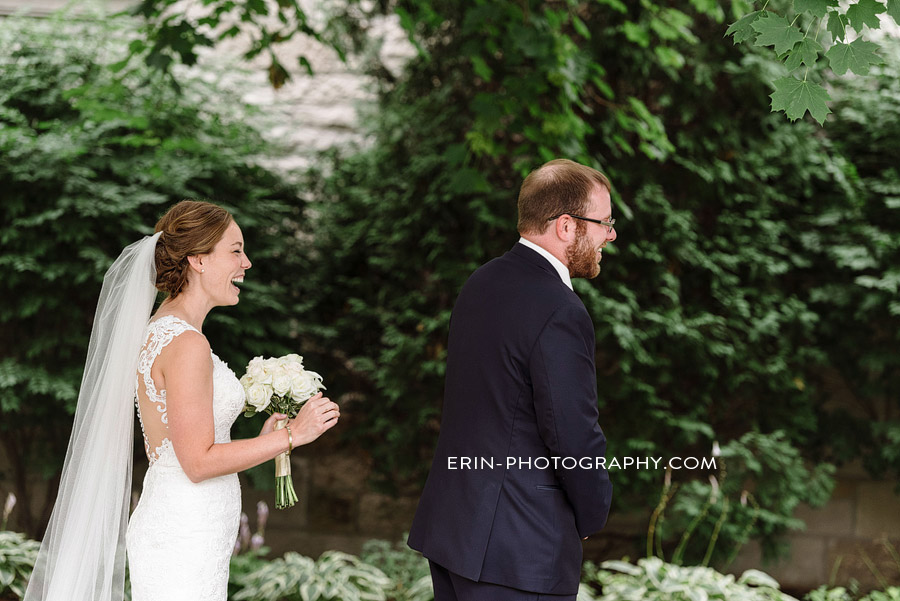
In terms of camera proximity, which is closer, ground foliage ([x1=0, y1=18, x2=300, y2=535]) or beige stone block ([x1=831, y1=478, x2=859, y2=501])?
ground foliage ([x1=0, y1=18, x2=300, y2=535])

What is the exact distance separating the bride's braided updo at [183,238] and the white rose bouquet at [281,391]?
1.17ft

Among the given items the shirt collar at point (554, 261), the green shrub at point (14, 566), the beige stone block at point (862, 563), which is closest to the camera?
the shirt collar at point (554, 261)

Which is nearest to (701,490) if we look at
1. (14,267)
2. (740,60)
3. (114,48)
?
(740,60)

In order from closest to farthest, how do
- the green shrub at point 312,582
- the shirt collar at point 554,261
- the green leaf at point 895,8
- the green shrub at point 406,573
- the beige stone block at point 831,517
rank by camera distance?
1. the green leaf at point 895,8
2. the shirt collar at point 554,261
3. the green shrub at point 312,582
4. the green shrub at point 406,573
5. the beige stone block at point 831,517

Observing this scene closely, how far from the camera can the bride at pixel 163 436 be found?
7.98 feet

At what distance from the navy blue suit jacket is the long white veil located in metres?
1.06

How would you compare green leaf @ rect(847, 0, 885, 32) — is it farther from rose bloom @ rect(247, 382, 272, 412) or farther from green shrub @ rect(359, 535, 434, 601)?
green shrub @ rect(359, 535, 434, 601)

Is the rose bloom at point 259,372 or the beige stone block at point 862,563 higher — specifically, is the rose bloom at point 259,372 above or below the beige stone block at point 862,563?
above

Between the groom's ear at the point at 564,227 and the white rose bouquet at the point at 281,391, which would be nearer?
the groom's ear at the point at 564,227

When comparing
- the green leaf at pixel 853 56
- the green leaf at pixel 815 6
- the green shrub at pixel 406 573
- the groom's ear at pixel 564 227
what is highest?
the green leaf at pixel 815 6

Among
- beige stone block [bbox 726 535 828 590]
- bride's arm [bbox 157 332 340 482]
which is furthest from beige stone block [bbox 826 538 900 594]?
bride's arm [bbox 157 332 340 482]

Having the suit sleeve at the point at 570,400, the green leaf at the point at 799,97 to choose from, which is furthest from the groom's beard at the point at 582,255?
the green leaf at the point at 799,97

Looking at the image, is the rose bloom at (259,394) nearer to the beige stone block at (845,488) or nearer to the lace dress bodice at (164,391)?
the lace dress bodice at (164,391)

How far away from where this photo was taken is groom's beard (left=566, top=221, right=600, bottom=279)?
249 centimetres
